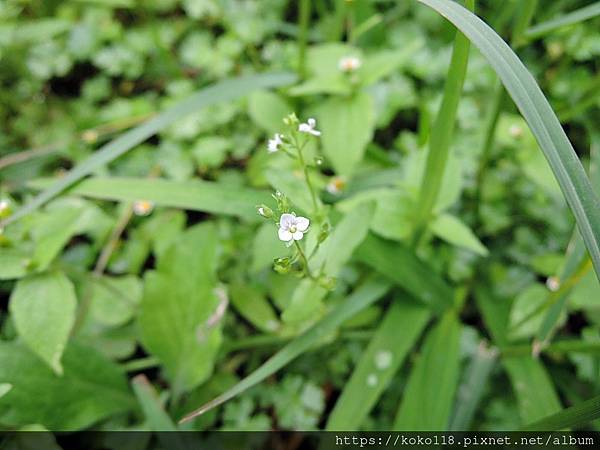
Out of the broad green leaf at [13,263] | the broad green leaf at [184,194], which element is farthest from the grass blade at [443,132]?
the broad green leaf at [13,263]

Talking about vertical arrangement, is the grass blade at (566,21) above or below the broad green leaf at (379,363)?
above

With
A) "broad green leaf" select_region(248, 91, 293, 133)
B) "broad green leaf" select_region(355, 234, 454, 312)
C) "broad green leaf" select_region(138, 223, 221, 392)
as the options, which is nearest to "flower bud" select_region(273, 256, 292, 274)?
"broad green leaf" select_region(355, 234, 454, 312)

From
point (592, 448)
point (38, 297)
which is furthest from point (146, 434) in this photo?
point (592, 448)

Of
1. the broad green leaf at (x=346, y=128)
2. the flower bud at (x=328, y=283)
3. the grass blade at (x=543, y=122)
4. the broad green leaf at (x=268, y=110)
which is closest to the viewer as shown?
the grass blade at (x=543, y=122)

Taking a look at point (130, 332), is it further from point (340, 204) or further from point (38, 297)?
point (340, 204)

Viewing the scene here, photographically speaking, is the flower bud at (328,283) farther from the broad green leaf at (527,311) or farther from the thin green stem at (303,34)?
the thin green stem at (303,34)

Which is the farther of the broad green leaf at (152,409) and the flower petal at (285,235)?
the broad green leaf at (152,409)

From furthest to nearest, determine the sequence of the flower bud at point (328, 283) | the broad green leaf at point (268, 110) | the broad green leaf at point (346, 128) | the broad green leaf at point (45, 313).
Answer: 1. the broad green leaf at point (268, 110)
2. the broad green leaf at point (346, 128)
3. the broad green leaf at point (45, 313)
4. the flower bud at point (328, 283)
